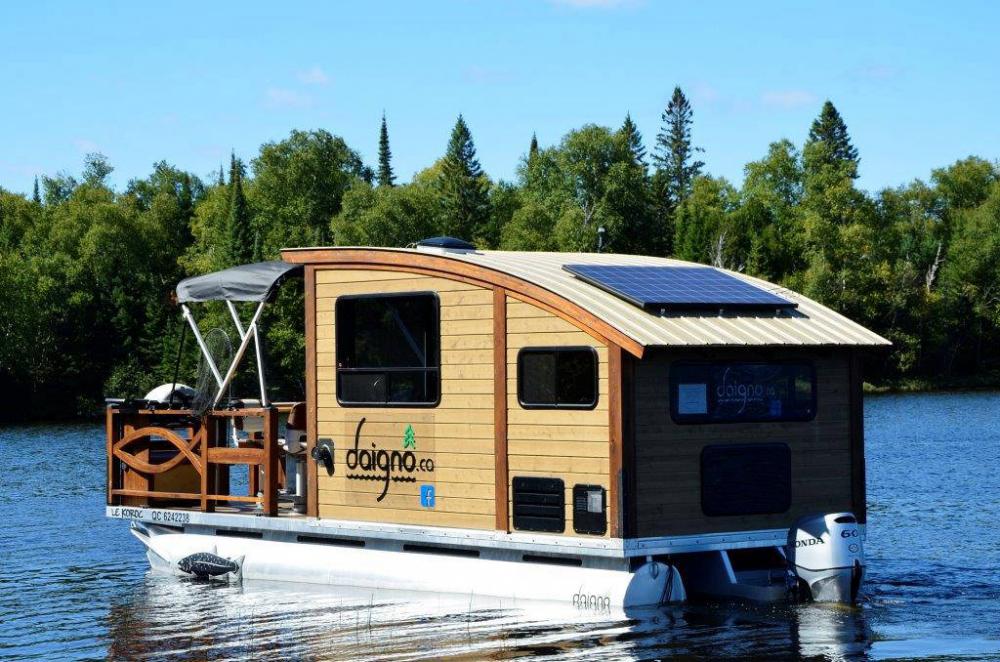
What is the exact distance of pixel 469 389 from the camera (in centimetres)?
1564

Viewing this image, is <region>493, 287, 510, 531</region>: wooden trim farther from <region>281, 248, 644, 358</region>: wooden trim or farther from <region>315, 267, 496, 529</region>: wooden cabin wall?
<region>281, 248, 644, 358</region>: wooden trim

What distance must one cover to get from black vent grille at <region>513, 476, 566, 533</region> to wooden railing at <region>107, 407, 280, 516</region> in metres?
3.96

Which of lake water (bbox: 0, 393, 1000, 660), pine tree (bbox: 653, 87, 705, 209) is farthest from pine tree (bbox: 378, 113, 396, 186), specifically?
lake water (bbox: 0, 393, 1000, 660)

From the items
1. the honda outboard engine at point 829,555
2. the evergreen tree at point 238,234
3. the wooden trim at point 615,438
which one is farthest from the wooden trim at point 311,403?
the evergreen tree at point 238,234

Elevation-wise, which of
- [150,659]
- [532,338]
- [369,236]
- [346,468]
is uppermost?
[369,236]

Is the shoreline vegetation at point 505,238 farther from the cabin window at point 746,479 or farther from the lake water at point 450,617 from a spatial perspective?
the cabin window at point 746,479

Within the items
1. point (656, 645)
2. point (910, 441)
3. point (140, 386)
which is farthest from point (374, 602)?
point (140, 386)

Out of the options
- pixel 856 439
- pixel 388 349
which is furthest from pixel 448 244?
pixel 856 439

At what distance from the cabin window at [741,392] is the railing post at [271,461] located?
533 centimetres

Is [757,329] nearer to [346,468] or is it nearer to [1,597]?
[346,468]

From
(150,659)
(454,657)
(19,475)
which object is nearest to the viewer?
(454,657)

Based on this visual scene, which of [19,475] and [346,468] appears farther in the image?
[19,475]

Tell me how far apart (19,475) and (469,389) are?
24497 millimetres

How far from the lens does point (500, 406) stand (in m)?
15.3
